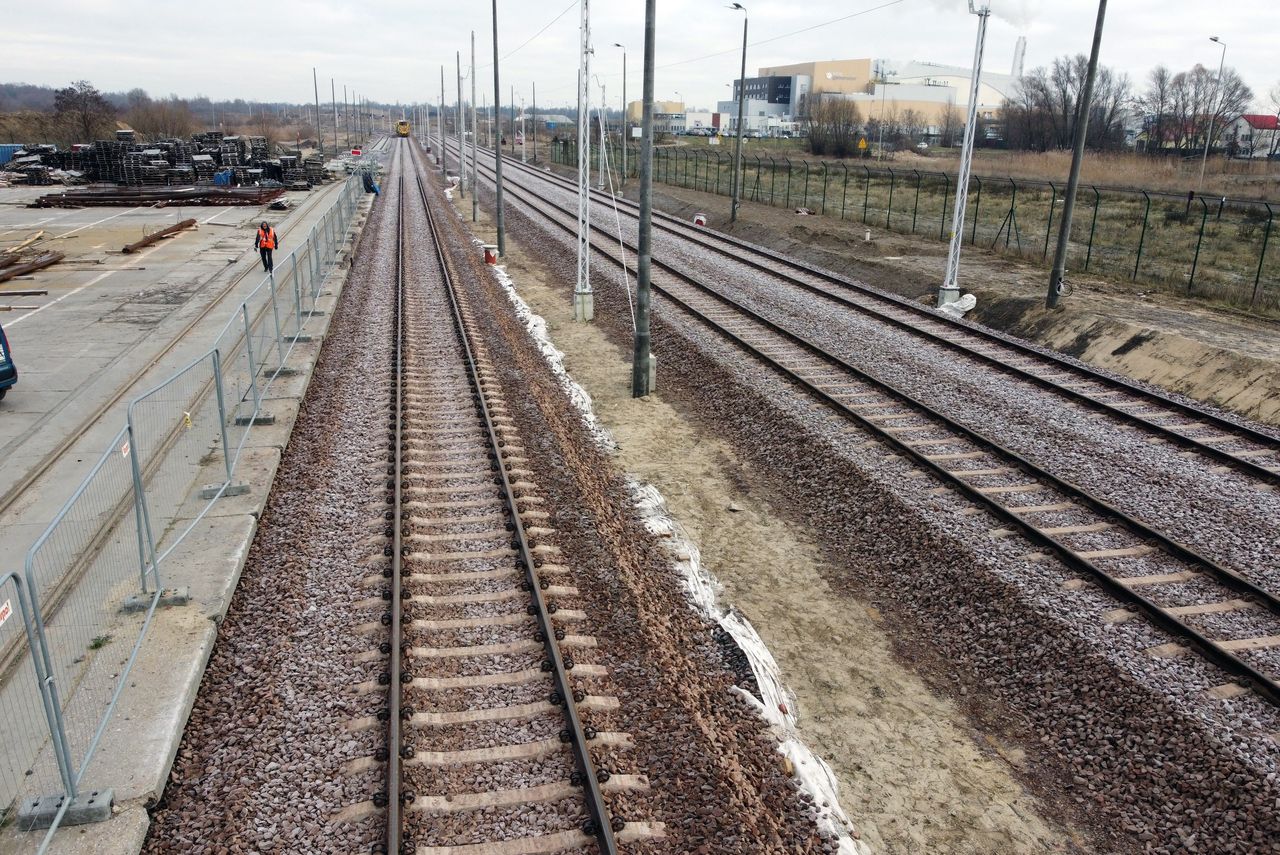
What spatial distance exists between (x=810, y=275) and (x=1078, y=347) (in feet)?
31.7

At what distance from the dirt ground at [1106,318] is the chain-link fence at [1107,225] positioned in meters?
1.59

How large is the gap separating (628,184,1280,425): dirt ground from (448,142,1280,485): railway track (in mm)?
1063

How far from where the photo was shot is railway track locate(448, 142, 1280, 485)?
1242 centimetres

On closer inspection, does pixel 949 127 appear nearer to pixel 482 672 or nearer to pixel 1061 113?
pixel 1061 113

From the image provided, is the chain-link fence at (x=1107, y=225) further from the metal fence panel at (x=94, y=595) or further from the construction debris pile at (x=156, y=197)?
the construction debris pile at (x=156, y=197)

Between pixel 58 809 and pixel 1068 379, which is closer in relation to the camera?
pixel 58 809

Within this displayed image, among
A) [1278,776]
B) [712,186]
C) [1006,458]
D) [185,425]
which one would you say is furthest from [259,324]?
[712,186]

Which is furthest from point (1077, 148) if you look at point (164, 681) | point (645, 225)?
point (164, 681)

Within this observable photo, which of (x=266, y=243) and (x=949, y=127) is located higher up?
(x=949, y=127)

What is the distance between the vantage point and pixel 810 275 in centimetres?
2677

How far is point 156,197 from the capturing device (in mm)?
48625

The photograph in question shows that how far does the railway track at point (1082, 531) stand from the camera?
7.85 meters

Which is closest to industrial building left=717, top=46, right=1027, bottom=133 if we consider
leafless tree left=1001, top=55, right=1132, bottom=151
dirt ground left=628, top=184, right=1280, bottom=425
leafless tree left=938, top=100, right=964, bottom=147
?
leafless tree left=938, top=100, right=964, bottom=147

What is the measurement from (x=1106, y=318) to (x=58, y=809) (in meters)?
19.8
